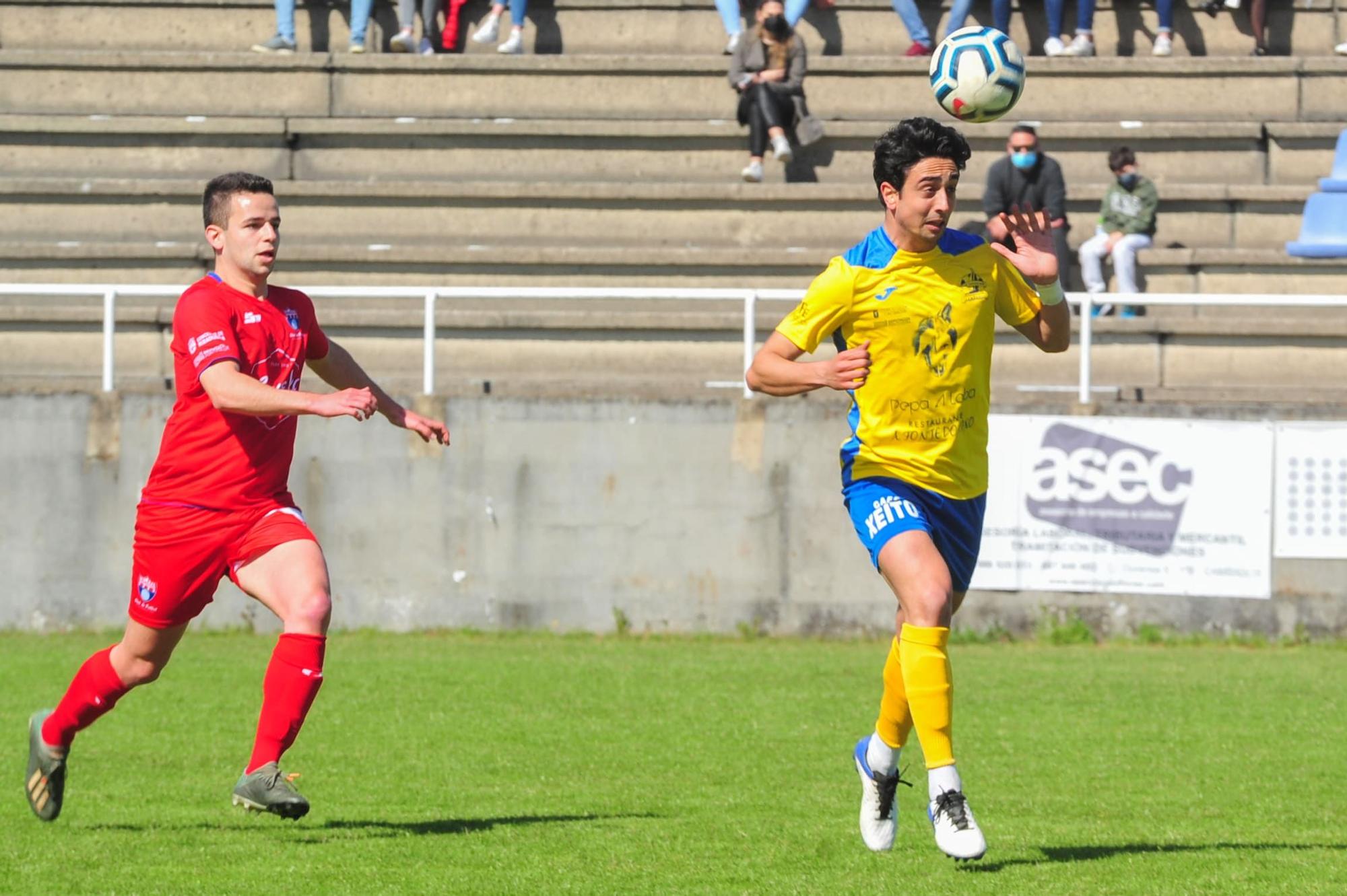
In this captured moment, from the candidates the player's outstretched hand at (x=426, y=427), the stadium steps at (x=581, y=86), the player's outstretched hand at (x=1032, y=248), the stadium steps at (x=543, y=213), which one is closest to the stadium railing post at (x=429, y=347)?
the stadium steps at (x=543, y=213)

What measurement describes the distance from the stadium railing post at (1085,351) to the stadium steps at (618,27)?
22.3 ft

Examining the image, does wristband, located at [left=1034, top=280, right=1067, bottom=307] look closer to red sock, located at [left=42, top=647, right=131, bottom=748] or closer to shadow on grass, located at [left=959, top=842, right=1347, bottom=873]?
shadow on grass, located at [left=959, top=842, right=1347, bottom=873]

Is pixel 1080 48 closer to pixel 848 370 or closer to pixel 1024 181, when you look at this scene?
pixel 1024 181

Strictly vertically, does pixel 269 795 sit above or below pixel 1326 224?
below

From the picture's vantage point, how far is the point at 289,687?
6441mm

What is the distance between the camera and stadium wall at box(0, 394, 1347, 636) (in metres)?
13.8

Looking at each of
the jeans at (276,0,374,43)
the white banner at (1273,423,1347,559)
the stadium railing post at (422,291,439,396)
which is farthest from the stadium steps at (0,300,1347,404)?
the jeans at (276,0,374,43)

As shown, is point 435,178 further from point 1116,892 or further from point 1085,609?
point 1116,892

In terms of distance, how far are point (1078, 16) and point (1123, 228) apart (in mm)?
3820

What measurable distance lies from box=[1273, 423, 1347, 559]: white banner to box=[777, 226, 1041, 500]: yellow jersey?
25.0 feet

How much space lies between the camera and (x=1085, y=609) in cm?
1359

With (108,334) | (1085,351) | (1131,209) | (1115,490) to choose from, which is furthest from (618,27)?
(1115,490)

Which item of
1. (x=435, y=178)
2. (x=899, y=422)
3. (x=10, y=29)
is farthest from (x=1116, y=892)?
(x=10, y=29)

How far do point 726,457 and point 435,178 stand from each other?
6.08 meters
